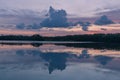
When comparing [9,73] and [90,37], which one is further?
[90,37]

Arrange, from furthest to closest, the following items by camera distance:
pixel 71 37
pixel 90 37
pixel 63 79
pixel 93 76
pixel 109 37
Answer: pixel 71 37
pixel 90 37
pixel 109 37
pixel 93 76
pixel 63 79

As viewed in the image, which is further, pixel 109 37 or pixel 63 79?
pixel 109 37

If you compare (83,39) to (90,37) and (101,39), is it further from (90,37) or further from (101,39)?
(101,39)

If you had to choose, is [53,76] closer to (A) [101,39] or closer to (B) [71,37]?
(A) [101,39]

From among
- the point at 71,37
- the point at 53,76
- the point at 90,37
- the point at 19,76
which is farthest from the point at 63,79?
the point at 71,37

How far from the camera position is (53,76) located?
1088 cm

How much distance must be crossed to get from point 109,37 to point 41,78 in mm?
53814

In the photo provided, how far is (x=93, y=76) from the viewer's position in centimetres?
1093

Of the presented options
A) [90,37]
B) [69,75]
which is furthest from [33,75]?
[90,37]

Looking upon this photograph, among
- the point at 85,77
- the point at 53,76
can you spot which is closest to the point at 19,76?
the point at 53,76

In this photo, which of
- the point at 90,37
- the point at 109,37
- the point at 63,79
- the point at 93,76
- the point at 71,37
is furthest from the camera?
the point at 71,37

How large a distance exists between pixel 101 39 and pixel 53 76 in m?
54.6

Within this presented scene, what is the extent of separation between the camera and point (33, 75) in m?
11.1

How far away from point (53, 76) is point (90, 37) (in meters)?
58.7
